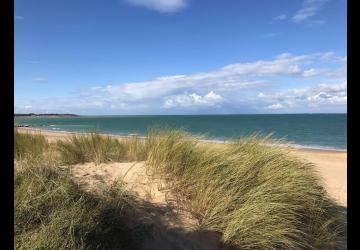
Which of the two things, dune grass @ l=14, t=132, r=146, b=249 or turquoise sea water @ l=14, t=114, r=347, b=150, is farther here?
turquoise sea water @ l=14, t=114, r=347, b=150

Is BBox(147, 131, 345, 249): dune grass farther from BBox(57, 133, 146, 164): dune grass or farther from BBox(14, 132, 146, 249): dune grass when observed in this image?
BBox(14, 132, 146, 249): dune grass

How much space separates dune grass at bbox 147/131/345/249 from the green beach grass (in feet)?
0.04

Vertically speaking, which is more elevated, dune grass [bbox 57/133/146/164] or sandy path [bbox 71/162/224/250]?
dune grass [bbox 57/133/146/164]

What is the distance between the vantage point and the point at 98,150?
7.32m

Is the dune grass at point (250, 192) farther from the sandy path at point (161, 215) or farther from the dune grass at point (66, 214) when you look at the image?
the dune grass at point (66, 214)

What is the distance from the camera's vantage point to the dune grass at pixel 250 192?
4375 mm

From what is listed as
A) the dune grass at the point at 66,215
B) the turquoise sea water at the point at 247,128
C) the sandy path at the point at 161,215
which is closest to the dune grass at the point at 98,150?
the turquoise sea water at the point at 247,128

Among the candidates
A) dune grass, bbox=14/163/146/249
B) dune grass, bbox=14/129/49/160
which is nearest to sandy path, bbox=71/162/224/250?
dune grass, bbox=14/163/146/249

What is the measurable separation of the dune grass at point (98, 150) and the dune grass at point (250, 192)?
2.40 ft

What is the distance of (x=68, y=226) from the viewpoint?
131 inches

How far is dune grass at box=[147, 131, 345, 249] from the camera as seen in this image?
4.38 m

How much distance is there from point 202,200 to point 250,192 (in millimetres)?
639
